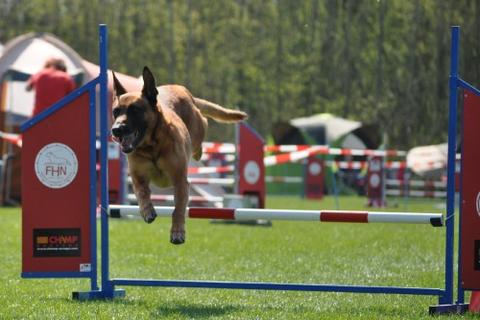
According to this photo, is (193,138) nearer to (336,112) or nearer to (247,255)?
(247,255)

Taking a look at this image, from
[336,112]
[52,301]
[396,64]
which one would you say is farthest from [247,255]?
[336,112]

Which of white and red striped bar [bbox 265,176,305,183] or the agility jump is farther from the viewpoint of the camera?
white and red striped bar [bbox 265,176,305,183]

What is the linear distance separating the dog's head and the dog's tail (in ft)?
3.70

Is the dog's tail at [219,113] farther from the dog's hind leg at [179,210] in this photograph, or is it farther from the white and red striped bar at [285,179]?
the white and red striped bar at [285,179]

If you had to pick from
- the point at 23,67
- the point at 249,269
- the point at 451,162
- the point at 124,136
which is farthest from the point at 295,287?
the point at 23,67

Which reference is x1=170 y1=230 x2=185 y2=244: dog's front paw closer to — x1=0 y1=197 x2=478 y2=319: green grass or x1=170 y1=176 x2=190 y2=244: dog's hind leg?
x1=170 y1=176 x2=190 y2=244: dog's hind leg

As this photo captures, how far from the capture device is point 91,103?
6672 millimetres

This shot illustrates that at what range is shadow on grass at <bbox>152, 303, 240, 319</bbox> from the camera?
5891 mm

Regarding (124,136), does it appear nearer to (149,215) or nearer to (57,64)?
(149,215)

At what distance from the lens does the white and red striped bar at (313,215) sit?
6.12 m

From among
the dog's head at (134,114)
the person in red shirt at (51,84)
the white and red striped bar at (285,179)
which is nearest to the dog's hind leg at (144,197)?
the dog's head at (134,114)

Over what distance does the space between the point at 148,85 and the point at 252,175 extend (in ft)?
26.1

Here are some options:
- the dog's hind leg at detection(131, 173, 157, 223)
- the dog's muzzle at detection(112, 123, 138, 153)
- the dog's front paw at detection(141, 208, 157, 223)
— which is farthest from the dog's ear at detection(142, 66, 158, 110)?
the dog's front paw at detection(141, 208, 157, 223)

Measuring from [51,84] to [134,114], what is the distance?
23.5 feet
